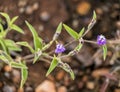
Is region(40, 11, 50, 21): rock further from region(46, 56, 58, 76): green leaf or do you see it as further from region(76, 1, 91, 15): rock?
region(46, 56, 58, 76): green leaf

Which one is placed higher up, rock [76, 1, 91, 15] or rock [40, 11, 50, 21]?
rock [76, 1, 91, 15]

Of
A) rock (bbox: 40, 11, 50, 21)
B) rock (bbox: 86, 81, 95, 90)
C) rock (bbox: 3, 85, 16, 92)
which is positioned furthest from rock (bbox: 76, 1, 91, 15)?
rock (bbox: 3, 85, 16, 92)

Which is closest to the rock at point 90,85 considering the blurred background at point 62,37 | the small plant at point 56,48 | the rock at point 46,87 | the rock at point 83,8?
the blurred background at point 62,37

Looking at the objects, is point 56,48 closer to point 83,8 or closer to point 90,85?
point 90,85

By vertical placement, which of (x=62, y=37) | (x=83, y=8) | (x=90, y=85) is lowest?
(x=90, y=85)

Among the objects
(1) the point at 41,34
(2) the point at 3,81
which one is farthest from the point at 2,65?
(1) the point at 41,34

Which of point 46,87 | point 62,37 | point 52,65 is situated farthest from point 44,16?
point 52,65

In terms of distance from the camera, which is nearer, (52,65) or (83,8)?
(52,65)

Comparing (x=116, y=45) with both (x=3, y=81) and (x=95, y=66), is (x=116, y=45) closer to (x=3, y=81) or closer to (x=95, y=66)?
(x=95, y=66)
